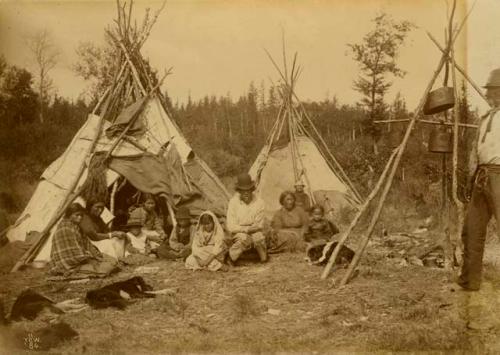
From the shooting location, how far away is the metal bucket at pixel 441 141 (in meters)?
5.14

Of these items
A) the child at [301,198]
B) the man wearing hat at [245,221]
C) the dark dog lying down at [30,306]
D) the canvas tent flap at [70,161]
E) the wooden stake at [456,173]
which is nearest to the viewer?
the dark dog lying down at [30,306]

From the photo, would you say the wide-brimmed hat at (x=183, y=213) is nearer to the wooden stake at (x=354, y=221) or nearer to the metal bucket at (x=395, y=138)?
the wooden stake at (x=354, y=221)

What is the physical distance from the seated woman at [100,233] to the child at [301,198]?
6.32ft

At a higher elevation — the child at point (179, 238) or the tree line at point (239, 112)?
the tree line at point (239, 112)

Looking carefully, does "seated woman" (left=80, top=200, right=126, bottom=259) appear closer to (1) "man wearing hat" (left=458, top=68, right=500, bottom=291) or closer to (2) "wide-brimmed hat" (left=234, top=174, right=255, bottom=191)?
(2) "wide-brimmed hat" (left=234, top=174, right=255, bottom=191)

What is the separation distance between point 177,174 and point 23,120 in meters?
1.64

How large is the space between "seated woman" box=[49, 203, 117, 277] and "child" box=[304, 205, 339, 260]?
78.9 inches

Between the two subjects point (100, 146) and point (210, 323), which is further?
point (100, 146)

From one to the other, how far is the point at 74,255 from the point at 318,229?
247cm

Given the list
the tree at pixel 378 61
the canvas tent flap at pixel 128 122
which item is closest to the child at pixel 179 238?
the canvas tent flap at pixel 128 122

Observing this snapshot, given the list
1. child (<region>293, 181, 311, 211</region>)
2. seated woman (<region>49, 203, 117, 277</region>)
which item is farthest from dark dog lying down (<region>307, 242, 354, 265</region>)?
seated woman (<region>49, 203, 117, 277</region>)

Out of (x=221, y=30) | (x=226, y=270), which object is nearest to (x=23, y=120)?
(x=221, y=30)

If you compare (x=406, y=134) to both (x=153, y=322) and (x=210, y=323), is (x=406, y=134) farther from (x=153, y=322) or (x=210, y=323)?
(x=153, y=322)

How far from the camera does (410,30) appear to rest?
17.0 ft
